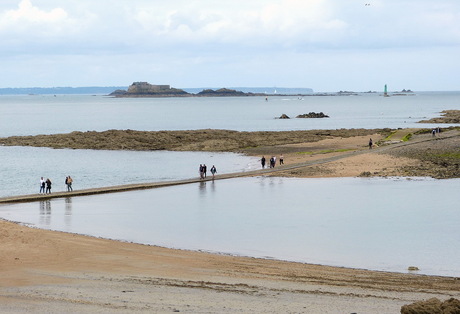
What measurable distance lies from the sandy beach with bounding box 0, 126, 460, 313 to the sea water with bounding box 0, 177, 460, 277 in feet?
9.10

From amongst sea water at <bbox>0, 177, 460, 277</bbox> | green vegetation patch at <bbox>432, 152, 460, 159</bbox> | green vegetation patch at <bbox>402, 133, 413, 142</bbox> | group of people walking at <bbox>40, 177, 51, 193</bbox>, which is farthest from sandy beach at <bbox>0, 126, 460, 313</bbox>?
green vegetation patch at <bbox>402, 133, 413, 142</bbox>

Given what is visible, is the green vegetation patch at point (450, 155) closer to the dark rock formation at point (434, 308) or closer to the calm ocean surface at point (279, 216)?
the calm ocean surface at point (279, 216)

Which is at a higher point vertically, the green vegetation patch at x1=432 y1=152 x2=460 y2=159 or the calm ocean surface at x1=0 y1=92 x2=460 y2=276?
the green vegetation patch at x1=432 y1=152 x2=460 y2=159

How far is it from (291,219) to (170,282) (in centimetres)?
1838

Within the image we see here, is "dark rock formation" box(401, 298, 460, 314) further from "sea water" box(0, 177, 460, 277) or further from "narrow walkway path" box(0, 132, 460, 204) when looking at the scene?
"narrow walkway path" box(0, 132, 460, 204)

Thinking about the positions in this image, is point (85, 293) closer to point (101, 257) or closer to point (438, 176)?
point (101, 257)

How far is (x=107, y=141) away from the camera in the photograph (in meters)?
99.5

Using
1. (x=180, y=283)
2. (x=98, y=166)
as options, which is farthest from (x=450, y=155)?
(x=180, y=283)

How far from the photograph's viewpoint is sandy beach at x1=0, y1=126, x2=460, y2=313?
19609 mm

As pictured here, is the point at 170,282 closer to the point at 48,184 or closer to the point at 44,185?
the point at 48,184

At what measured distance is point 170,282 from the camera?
22.9 metres

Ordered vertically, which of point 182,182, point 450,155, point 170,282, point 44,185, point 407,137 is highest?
point 407,137

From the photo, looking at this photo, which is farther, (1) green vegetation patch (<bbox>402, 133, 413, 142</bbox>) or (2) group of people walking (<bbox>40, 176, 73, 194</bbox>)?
(1) green vegetation patch (<bbox>402, 133, 413, 142</bbox>)

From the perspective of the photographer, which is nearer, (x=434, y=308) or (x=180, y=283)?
(x=434, y=308)
